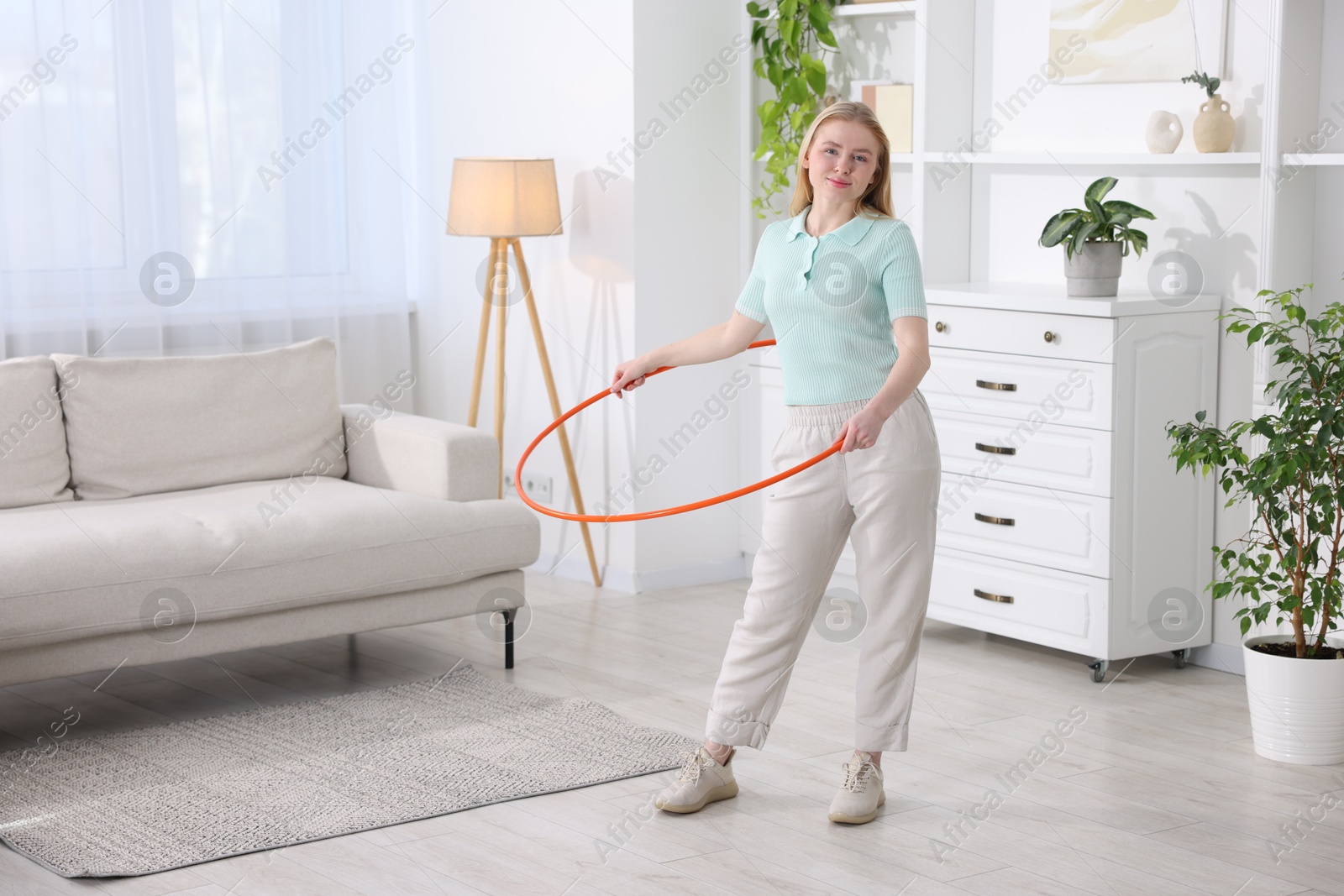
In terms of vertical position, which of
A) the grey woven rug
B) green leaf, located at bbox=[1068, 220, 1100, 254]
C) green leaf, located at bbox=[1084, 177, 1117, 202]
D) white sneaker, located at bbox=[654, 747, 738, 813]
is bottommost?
the grey woven rug

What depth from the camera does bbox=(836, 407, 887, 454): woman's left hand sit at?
2812 mm

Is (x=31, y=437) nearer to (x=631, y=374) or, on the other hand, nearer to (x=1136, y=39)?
(x=631, y=374)

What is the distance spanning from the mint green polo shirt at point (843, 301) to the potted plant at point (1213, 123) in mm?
1483

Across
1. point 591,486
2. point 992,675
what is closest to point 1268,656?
point 992,675

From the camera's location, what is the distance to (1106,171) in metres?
4.52

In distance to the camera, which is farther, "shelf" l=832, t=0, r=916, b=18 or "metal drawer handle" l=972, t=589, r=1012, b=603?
"shelf" l=832, t=0, r=916, b=18

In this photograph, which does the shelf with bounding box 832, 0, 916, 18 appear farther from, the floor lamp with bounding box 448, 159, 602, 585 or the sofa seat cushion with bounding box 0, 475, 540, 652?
the sofa seat cushion with bounding box 0, 475, 540, 652

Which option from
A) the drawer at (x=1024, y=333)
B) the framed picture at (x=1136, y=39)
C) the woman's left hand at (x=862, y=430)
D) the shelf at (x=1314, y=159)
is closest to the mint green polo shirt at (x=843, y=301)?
the woman's left hand at (x=862, y=430)

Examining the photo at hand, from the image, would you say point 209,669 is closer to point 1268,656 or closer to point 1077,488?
point 1077,488

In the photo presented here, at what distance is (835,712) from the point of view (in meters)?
3.93

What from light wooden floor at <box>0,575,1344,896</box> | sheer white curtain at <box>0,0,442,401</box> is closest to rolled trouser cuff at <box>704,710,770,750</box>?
light wooden floor at <box>0,575,1344,896</box>

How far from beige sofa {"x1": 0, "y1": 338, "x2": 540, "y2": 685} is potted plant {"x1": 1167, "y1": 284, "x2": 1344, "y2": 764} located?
1.83m

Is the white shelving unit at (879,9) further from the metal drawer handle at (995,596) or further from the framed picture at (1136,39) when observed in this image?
the metal drawer handle at (995,596)

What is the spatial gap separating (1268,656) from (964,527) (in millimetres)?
1042
